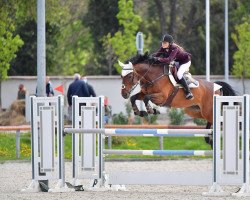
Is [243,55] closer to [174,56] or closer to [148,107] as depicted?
[174,56]

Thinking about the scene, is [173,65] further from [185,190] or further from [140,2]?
[140,2]

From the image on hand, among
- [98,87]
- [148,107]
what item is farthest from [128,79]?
[98,87]

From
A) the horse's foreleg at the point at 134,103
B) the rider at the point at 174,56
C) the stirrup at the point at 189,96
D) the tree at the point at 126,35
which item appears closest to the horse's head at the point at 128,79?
the horse's foreleg at the point at 134,103

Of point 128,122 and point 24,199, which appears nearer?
point 24,199

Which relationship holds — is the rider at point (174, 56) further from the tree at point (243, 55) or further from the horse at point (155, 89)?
the tree at point (243, 55)

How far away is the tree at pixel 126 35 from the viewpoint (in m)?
45.5

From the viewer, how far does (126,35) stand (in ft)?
153

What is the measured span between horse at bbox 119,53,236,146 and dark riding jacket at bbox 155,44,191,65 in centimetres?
20

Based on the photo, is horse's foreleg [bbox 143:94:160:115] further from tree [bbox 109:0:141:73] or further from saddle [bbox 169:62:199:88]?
tree [bbox 109:0:141:73]

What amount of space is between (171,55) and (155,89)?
0.73m

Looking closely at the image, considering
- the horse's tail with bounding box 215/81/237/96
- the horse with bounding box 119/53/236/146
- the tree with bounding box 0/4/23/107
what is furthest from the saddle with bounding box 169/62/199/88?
the tree with bounding box 0/4/23/107

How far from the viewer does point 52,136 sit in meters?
14.7

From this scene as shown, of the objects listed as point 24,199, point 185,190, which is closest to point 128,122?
point 185,190

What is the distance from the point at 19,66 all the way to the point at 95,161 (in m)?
33.2
